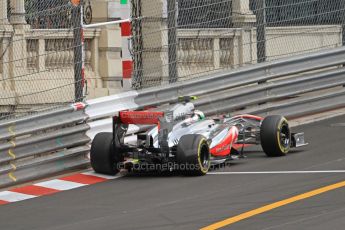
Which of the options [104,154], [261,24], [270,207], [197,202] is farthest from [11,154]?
[261,24]

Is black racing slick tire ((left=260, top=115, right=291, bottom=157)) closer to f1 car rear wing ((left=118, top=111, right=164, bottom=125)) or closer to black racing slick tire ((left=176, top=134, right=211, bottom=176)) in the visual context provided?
black racing slick tire ((left=176, top=134, right=211, bottom=176))

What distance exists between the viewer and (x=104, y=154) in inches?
535

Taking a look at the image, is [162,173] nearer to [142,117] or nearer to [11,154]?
[142,117]

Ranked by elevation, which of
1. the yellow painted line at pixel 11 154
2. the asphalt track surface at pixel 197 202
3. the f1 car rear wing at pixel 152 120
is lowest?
the asphalt track surface at pixel 197 202

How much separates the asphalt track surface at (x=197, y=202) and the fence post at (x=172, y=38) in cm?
227

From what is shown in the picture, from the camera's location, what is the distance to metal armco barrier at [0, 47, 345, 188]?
1369cm

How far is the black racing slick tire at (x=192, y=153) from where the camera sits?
42.5 ft

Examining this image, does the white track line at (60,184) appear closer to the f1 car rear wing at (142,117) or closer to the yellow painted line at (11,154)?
the yellow painted line at (11,154)

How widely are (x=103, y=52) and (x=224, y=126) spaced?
6146 mm

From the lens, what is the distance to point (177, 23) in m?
16.0

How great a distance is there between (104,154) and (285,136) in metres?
2.47

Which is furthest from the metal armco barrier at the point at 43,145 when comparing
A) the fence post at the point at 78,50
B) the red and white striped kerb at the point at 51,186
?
the fence post at the point at 78,50

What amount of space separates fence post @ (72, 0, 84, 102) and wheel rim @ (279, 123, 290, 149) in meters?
2.69

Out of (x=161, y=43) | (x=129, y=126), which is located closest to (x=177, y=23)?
(x=161, y=43)
